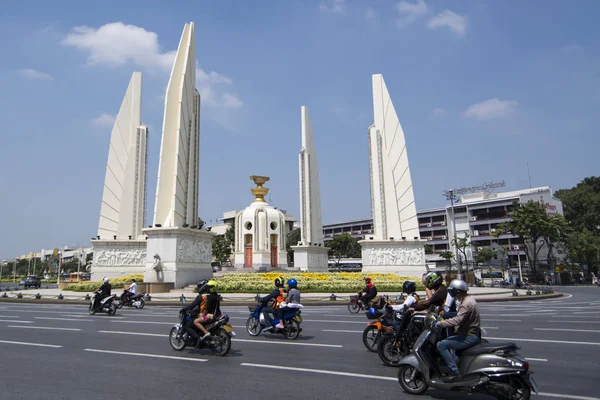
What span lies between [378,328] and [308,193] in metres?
32.5

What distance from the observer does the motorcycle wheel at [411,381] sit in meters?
5.12

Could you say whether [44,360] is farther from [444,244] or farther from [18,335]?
[444,244]

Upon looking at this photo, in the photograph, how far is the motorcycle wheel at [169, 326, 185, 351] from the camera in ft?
25.6

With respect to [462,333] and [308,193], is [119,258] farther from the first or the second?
[462,333]

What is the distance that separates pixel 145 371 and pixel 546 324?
10.1 meters

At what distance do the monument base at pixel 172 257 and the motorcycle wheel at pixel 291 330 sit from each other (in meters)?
16.7

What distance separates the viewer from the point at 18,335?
32.4 ft

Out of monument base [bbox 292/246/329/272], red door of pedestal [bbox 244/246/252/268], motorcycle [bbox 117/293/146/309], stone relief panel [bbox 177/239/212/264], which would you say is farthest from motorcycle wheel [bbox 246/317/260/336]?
red door of pedestal [bbox 244/246/252/268]

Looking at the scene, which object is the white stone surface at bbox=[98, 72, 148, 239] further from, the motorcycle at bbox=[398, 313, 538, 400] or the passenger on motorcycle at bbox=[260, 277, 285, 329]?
the motorcycle at bbox=[398, 313, 538, 400]

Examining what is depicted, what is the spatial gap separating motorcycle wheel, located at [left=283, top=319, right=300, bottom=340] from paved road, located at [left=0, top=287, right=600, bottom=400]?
0.58ft

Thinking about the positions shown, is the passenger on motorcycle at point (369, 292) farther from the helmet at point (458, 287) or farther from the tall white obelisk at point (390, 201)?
the tall white obelisk at point (390, 201)

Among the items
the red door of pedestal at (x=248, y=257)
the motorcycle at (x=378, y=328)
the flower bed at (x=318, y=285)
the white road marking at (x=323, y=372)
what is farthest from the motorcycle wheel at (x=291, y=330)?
the red door of pedestal at (x=248, y=257)

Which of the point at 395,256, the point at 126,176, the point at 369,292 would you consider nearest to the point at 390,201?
the point at 395,256

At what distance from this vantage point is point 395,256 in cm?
3162
